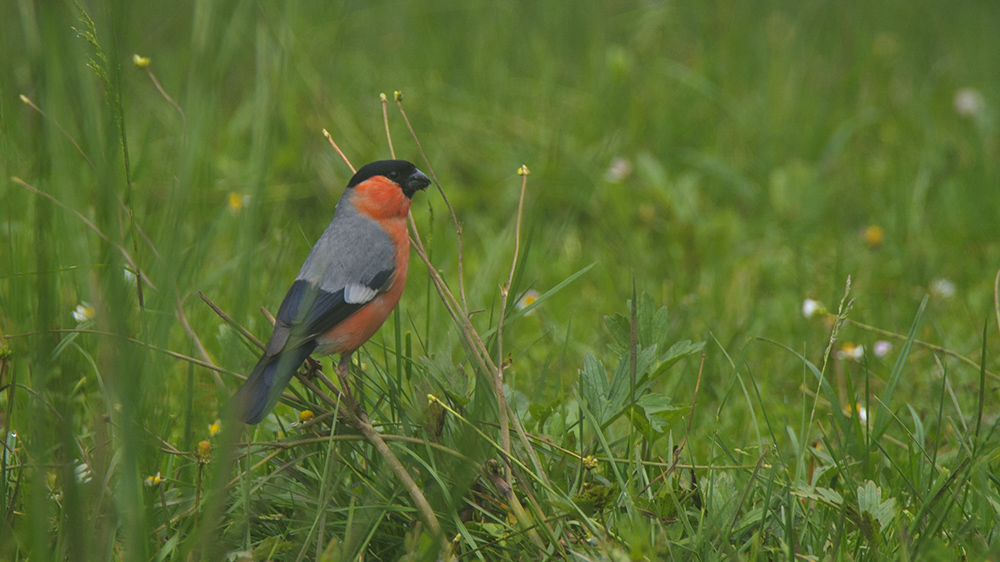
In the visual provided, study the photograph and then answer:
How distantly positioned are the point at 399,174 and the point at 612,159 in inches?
80.7

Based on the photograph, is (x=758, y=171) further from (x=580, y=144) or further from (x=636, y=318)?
(x=636, y=318)

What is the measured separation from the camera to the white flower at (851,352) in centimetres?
277

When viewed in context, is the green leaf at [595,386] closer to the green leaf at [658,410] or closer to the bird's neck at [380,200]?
the green leaf at [658,410]

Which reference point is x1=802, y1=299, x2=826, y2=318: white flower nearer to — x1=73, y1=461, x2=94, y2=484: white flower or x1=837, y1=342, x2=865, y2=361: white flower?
x1=837, y1=342, x2=865, y2=361: white flower

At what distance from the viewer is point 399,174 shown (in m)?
2.75

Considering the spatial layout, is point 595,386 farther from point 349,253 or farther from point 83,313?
point 83,313

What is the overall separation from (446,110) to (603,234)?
4.14 ft

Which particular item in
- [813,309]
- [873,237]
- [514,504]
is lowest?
[873,237]

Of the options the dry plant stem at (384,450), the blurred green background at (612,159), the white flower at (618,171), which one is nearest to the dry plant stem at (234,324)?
the dry plant stem at (384,450)

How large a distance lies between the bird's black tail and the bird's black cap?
764mm

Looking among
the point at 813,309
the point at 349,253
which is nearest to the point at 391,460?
the point at 349,253

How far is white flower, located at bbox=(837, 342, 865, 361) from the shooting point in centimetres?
277

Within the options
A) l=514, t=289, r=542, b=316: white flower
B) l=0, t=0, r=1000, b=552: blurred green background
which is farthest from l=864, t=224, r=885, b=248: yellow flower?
l=514, t=289, r=542, b=316: white flower

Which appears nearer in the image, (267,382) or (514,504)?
(514,504)
